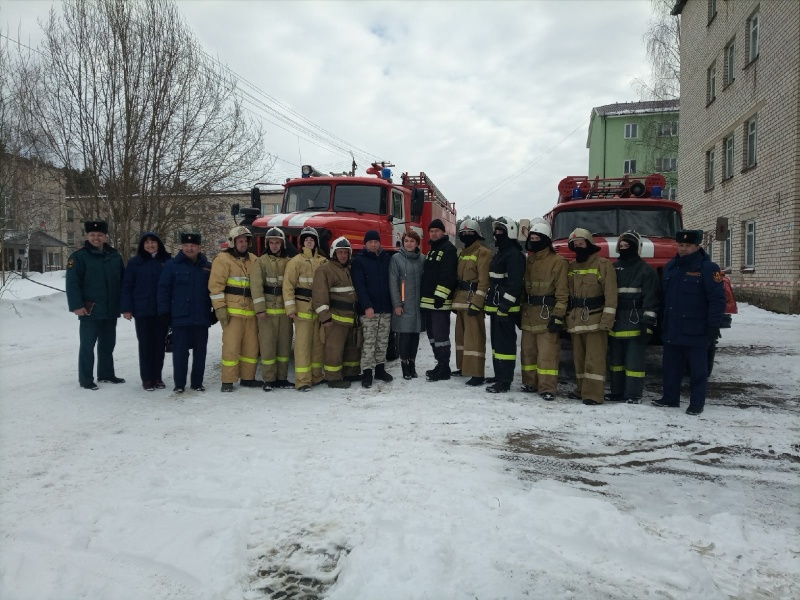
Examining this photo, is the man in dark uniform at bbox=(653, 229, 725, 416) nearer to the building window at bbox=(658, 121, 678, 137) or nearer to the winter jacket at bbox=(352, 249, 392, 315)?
the winter jacket at bbox=(352, 249, 392, 315)

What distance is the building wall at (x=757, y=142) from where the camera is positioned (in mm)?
12938

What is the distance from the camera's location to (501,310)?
20.4 ft

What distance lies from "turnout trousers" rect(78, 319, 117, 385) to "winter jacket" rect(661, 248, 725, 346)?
21.9 feet

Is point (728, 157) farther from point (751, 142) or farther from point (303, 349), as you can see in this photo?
point (303, 349)

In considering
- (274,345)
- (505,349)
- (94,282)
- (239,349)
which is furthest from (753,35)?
(94,282)

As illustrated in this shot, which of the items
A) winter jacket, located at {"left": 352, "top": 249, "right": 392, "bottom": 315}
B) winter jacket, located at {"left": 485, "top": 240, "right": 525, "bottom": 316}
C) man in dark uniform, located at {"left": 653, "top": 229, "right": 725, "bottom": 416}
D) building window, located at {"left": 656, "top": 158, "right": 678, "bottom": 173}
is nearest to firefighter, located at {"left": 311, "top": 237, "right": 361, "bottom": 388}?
winter jacket, located at {"left": 352, "top": 249, "right": 392, "bottom": 315}

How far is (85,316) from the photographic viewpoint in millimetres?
6457

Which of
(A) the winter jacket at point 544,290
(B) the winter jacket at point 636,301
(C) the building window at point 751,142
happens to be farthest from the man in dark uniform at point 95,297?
(C) the building window at point 751,142

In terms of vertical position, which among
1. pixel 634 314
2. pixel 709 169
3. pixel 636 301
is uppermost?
pixel 709 169

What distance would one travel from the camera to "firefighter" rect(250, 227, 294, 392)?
6.37 meters

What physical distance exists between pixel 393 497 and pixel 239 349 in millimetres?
3651

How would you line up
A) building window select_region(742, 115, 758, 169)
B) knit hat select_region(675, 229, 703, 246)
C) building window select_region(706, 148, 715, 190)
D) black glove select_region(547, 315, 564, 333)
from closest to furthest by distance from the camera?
knit hat select_region(675, 229, 703, 246), black glove select_region(547, 315, 564, 333), building window select_region(742, 115, 758, 169), building window select_region(706, 148, 715, 190)

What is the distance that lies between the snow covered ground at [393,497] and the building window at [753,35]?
13829 millimetres

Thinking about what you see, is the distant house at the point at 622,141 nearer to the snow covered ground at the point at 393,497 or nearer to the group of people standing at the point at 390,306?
the group of people standing at the point at 390,306
